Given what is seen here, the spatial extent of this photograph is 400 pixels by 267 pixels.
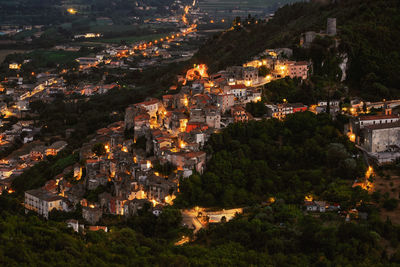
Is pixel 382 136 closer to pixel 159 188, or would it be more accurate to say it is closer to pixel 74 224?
pixel 159 188

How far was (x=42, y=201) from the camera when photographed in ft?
88.2

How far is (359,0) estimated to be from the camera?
44.4m

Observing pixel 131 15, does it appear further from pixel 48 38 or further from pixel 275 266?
pixel 275 266

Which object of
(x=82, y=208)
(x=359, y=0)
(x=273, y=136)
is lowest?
(x=82, y=208)

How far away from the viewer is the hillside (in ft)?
115

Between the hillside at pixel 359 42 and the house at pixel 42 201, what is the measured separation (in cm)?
1773

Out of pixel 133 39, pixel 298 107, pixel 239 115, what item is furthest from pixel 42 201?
pixel 133 39

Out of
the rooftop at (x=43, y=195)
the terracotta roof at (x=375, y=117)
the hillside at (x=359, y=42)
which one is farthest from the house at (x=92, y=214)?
the hillside at (x=359, y=42)

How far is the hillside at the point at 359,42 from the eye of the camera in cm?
3503

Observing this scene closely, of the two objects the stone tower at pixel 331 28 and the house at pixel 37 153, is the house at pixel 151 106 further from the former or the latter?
the stone tower at pixel 331 28

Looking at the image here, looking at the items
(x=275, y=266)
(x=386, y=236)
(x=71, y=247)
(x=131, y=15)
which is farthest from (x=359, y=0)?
(x=131, y=15)

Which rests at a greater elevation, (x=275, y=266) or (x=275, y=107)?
(x=275, y=107)

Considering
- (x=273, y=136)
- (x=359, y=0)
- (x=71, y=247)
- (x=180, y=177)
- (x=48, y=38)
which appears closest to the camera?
(x=71, y=247)

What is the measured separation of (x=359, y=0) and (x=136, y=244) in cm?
3147
